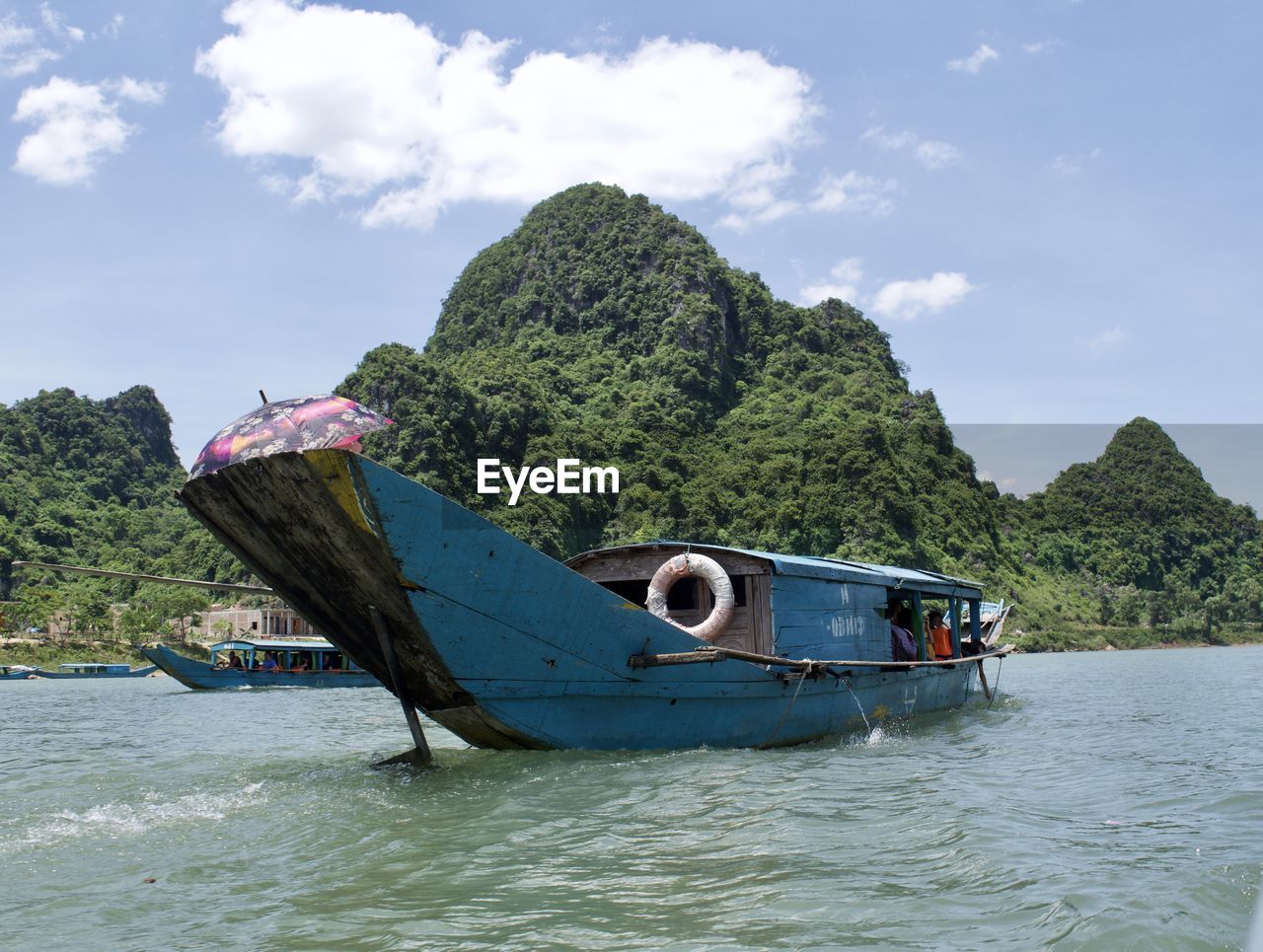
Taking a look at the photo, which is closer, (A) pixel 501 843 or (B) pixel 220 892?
(B) pixel 220 892

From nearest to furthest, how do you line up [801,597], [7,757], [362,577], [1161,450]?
[362,577], [801,597], [7,757], [1161,450]

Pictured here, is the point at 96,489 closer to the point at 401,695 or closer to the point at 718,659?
the point at 401,695

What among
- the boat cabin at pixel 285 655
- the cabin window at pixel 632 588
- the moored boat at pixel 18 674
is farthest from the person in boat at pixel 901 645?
the moored boat at pixel 18 674

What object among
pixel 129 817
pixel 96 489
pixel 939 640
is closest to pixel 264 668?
pixel 939 640

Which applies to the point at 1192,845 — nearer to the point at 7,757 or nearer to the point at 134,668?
the point at 7,757

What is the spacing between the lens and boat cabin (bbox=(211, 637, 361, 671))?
2722cm

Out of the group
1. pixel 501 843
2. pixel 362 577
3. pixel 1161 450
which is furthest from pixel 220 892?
pixel 1161 450

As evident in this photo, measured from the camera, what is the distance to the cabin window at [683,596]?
10070 millimetres

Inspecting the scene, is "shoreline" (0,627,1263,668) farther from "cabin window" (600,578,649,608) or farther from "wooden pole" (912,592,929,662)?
"wooden pole" (912,592,929,662)

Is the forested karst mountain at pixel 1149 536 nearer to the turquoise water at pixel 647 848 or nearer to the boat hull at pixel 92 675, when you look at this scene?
the boat hull at pixel 92 675

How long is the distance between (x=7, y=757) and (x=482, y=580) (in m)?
6.80

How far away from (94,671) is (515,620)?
34972 millimetres

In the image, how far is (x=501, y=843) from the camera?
5434 millimetres

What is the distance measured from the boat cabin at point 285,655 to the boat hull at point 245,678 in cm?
44
